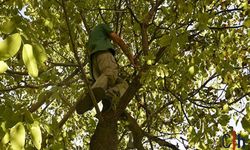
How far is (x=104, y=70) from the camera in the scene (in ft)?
17.4

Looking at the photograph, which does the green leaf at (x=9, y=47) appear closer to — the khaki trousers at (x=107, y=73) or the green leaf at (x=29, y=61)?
the green leaf at (x=29, y=61)

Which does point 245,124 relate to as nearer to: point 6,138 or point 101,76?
point 6,138

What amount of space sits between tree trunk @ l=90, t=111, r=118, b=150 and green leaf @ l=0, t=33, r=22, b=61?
13.6ft

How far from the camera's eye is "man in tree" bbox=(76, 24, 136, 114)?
4.92 meters

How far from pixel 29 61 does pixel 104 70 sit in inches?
145

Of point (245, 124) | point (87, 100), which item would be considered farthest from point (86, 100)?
point (245, 124)

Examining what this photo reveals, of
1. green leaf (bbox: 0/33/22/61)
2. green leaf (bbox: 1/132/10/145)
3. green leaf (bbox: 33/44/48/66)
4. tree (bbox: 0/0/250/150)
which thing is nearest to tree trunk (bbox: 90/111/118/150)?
tree (bbox: 0/0/250/150)

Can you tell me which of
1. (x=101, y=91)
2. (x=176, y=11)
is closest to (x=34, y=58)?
(x=101, y=91)

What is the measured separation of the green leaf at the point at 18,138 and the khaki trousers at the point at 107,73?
2.99 metres

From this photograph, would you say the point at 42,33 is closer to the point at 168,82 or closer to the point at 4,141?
the point at 168,82

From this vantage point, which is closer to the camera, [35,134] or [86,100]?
[35,134]

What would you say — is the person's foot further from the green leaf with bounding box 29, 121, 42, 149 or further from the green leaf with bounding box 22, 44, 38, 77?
the green leaf with bounding box 22, 44, 38, 77

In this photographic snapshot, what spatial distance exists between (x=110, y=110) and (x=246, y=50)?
7.60 feet

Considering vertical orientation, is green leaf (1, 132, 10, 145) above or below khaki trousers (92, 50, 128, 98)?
below
